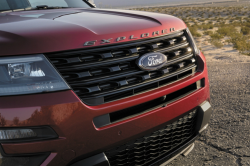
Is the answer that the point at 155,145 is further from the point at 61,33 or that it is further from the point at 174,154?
the point at 61,33

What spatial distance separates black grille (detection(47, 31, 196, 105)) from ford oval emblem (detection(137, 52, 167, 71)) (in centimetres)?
4

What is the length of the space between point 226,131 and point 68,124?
2.29m

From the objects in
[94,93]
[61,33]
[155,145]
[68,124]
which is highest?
[61,33]

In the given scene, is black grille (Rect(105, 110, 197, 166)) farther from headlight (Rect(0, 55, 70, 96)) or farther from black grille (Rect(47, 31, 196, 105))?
headlight (Rect(0, 55, 70, 96))

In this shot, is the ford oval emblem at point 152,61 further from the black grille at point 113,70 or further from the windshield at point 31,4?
the windshield at point 31,4

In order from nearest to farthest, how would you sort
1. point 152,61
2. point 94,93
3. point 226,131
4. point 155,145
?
point 94,93 → point 152,61 → point 155,145 → point 226,131

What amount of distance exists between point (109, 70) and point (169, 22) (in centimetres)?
81

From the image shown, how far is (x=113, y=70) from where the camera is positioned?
65.5 inches

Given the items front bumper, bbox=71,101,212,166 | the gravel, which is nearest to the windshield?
front bumper, bbox=71,101,212,166

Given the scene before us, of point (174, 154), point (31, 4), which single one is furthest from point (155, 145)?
point (31, 4)

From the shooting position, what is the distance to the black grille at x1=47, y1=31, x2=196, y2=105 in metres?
1.54

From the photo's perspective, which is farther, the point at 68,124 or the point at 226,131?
the point at 226,131

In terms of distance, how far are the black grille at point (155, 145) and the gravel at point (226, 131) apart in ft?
1.58

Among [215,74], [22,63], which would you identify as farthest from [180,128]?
[215,74]
